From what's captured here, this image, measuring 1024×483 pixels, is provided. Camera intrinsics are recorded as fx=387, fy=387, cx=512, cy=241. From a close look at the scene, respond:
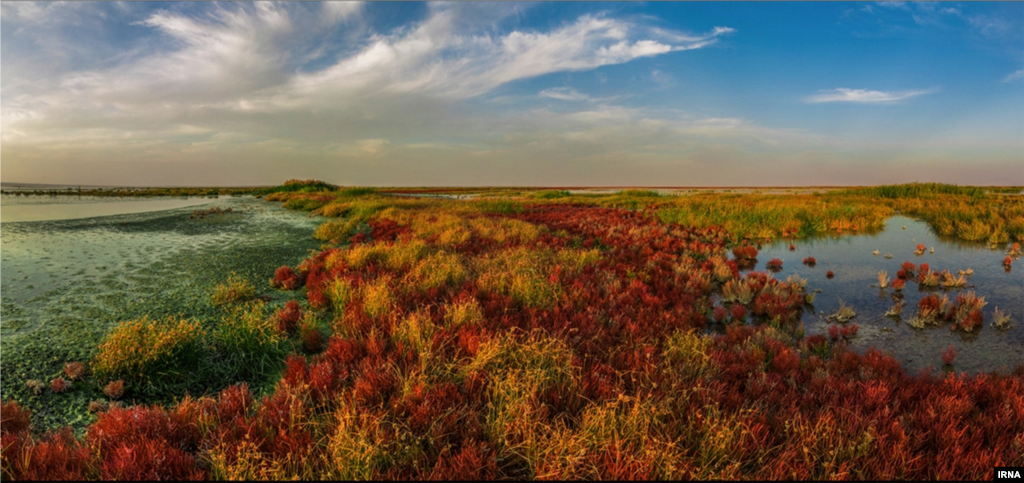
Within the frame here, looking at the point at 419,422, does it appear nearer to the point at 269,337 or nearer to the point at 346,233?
the point at 269,337

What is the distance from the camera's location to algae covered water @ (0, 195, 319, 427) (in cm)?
449

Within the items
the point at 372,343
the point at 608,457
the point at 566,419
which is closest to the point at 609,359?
the point at 566,419

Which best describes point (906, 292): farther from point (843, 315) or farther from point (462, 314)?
point (462, 314)

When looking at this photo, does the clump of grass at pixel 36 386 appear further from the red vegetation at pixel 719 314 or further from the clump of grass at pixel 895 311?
the clump of grass at pixel 895 311

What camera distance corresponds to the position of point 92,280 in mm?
7590

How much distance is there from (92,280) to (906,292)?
16.8m

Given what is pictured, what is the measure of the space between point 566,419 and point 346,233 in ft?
44.4

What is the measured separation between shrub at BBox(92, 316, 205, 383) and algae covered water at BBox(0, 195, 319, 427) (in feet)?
1.28

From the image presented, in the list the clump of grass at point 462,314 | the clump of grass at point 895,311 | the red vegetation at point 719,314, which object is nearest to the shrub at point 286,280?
the clump of grass at point 462,314

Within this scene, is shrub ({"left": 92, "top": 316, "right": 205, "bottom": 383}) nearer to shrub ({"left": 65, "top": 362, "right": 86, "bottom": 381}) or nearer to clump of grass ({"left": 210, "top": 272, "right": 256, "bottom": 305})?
shrub ({"left": 65, "top": 362, "right": 86, "bottom": 381})

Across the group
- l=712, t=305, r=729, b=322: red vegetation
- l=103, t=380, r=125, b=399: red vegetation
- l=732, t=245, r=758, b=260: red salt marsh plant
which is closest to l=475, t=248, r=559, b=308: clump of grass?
l=712, t=305, r=729, b=322: red vegetation

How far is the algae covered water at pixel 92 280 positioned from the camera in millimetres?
4488

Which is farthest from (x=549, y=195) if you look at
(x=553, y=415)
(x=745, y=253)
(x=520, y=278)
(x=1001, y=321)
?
(x=553, y=415)

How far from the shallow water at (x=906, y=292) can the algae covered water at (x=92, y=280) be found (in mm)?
10350
